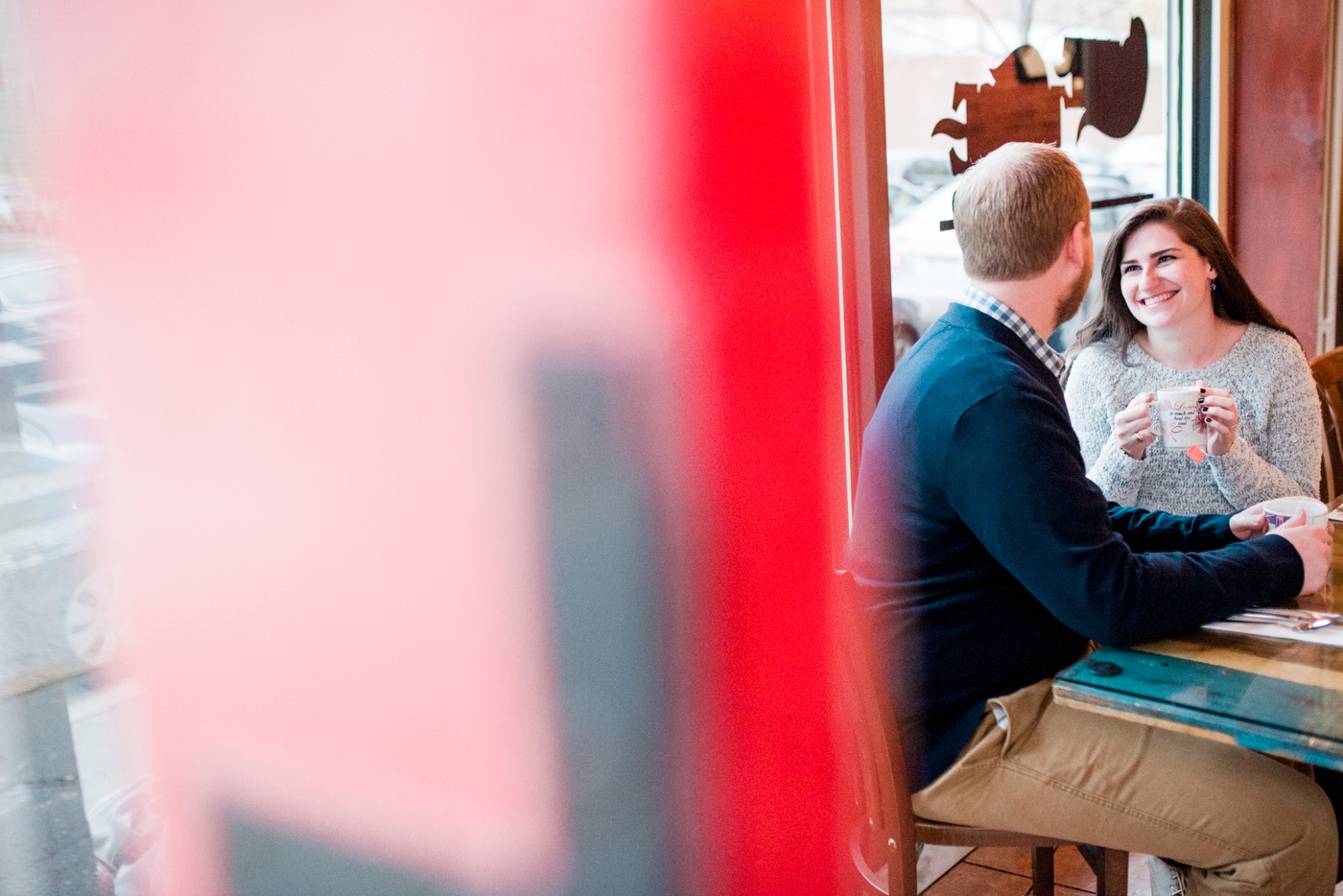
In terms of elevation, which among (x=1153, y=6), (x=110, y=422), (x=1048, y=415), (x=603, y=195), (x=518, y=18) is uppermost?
(x=1153, y=6)

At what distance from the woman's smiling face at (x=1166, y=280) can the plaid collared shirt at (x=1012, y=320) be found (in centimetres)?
79

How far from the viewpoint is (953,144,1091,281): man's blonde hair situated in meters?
1.70

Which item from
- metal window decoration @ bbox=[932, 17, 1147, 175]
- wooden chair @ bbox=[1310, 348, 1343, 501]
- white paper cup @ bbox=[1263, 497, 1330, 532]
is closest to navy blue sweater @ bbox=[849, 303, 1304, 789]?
white paper cup @ bbox=[1263, 497, 1330, 532]

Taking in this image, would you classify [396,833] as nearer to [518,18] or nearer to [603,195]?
[603,195]

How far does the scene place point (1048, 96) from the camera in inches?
113

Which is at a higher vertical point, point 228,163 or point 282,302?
point 228,163

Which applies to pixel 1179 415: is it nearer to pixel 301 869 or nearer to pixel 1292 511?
pixel 1292 511

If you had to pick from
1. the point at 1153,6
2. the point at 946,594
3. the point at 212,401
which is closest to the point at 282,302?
the point at 212,401

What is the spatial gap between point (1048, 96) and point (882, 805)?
6.51ft

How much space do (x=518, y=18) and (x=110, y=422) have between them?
779 mm

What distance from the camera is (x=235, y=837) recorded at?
4.19ft

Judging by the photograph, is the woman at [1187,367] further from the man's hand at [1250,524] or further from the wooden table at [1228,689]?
the wooden table at [1228,689]

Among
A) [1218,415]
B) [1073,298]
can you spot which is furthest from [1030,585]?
[1218,415]

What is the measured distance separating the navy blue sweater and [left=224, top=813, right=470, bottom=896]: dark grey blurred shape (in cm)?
75
